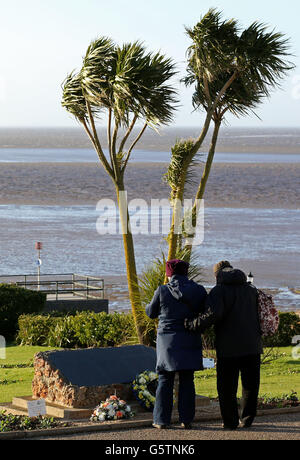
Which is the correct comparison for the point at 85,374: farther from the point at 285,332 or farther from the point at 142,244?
the point at 142,244

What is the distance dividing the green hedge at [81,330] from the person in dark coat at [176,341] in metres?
9.82

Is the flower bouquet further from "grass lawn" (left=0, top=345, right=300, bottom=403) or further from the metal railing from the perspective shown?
the metal railing

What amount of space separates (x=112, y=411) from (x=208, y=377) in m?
6.13

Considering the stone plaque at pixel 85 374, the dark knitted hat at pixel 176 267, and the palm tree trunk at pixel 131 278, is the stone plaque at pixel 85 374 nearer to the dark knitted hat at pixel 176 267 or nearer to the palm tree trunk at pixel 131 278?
the dark knitted hat at pixel 176 267

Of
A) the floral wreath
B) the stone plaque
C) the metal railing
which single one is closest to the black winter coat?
the floral wreath

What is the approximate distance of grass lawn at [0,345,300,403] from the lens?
562 inches

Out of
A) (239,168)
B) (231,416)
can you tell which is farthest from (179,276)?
(239,168)

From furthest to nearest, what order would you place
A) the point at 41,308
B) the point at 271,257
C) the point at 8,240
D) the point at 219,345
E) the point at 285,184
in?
the point at 285,184, the point at 8,240, the point at 271,257, the point at 41,308, the point at 219,345

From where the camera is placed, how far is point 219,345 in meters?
10.0

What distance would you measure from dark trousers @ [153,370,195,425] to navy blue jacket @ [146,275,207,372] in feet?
0.51

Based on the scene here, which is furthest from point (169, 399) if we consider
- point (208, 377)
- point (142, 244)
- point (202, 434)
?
point (142, 244)
